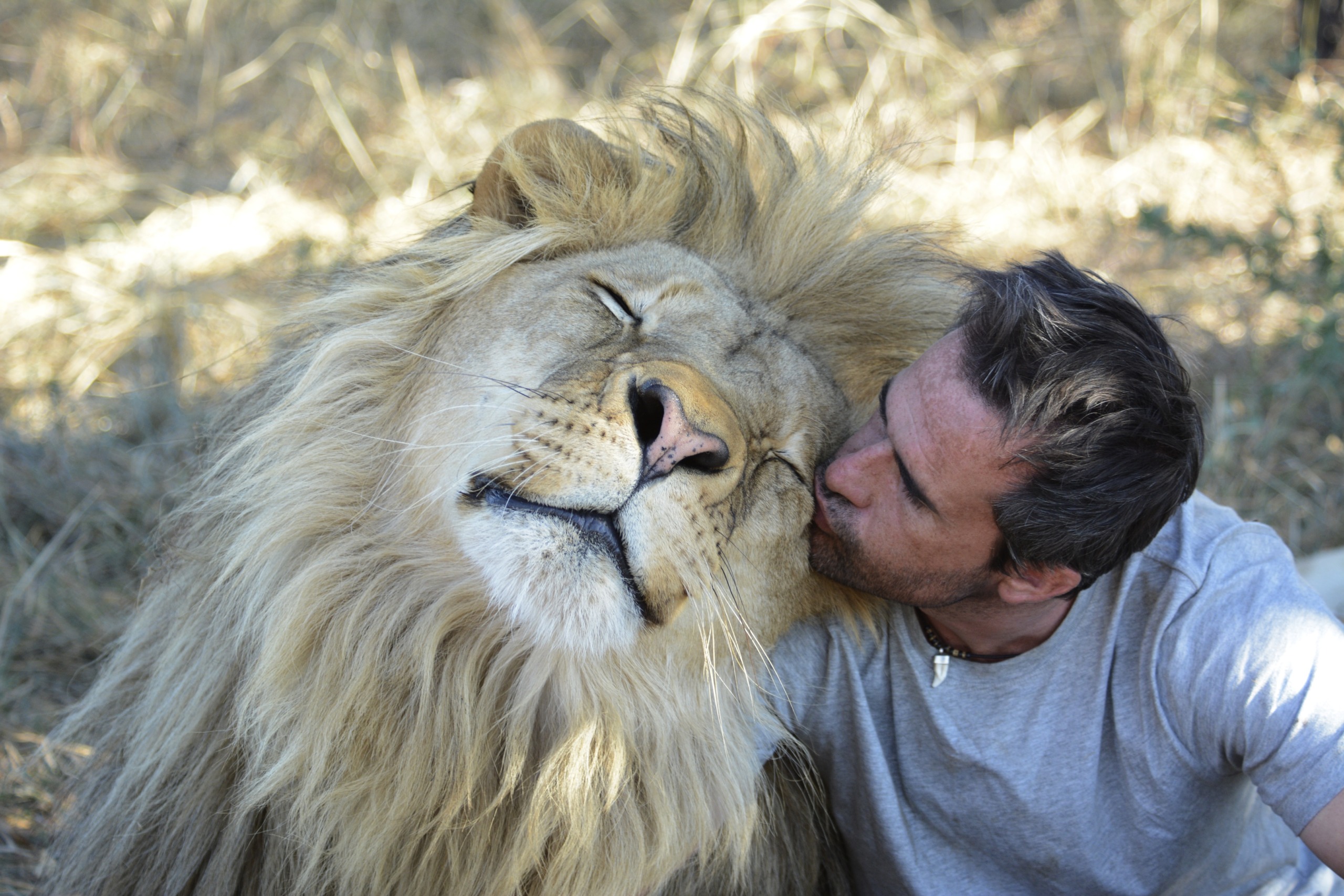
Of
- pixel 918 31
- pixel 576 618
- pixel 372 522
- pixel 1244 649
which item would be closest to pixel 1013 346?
pixel 1244 649

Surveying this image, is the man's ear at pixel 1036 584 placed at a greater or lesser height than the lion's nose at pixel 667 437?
lesser

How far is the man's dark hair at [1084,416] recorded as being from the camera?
1879 millimetres

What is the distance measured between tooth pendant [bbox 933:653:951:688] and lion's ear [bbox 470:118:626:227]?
1.11 m

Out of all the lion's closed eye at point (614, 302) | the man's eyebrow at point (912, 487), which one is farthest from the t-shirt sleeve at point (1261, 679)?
the lion's closed eye at point (614, 302)

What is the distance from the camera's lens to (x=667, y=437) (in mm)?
1625

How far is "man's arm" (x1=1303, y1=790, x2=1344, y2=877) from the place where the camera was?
6.02ft

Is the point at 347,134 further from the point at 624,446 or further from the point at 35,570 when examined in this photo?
the point at 624,446

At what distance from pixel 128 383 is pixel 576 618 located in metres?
3.10

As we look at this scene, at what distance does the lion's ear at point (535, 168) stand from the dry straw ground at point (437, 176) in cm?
51

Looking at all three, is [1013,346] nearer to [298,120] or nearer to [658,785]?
[658,785]

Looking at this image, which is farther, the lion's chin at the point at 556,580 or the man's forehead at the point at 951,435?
the man's forehead at the point at 951,435

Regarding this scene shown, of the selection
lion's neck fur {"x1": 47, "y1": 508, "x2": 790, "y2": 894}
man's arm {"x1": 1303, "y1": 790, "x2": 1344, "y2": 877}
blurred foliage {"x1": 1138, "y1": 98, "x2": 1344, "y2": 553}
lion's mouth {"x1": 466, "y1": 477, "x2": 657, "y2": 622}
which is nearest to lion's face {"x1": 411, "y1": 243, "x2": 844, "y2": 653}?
lion's mouth {"x1": 466, "y1": 477, "x2": 657, "y2": 622}

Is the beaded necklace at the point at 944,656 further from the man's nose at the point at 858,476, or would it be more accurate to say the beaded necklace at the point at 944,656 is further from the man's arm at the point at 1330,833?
the man's arm at the point at 1330,833

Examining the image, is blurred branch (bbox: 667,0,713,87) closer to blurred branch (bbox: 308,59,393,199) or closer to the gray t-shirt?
blurred branch (bbox: 308,59,393,199)
